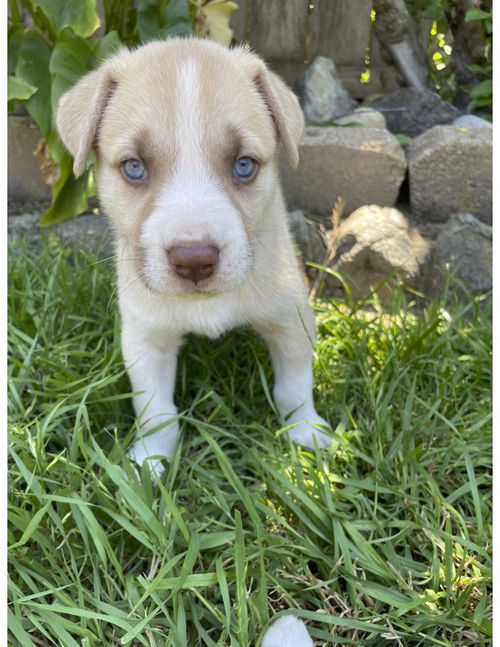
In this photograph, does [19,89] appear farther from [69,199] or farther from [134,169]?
[134,169]

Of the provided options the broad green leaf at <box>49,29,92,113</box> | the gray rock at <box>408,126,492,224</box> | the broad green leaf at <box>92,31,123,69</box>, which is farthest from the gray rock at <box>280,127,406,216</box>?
the broad green leaf at <box>49,29,92,113</box>

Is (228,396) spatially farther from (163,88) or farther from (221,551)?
(163,88)

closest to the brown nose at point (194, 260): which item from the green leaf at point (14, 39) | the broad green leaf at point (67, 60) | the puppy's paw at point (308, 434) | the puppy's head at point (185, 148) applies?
the puppy's head at point (185, 148)

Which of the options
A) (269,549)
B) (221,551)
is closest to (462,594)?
(269,549)

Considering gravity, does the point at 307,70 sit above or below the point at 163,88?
below

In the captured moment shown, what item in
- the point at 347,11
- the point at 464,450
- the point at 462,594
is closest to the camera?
the point at 462,594

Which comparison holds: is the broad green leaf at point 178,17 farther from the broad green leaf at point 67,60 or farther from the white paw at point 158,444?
the white paw at point 158,444

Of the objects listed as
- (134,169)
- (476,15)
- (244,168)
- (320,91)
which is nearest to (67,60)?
(134,169)
